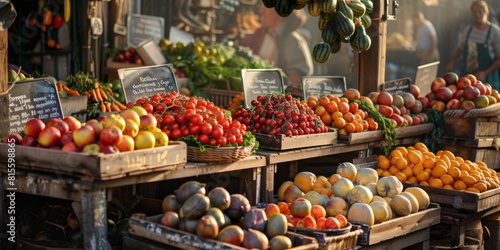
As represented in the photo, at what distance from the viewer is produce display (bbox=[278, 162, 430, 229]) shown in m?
4.58

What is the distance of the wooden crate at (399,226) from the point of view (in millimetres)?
4613

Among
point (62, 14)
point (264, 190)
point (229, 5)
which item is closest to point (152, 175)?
point (264, 190)

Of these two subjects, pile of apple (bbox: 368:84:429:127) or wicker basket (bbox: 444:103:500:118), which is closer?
pile of apple (bbox: 368:84:429:127)

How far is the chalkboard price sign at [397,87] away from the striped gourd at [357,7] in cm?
100

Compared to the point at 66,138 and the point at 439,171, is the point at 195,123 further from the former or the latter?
the point at 439,171

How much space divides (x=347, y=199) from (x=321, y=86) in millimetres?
2460

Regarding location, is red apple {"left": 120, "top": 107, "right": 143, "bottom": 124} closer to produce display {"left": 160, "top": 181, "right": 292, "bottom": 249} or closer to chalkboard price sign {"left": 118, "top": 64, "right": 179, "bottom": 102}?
produce display {"left": 160, "top": 181, "right": 292, "bottom": 249}

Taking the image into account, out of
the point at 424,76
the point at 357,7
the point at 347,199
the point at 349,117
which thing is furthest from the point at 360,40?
the point at 347,199

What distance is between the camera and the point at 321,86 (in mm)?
7301

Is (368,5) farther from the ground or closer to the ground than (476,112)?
farther from the ground

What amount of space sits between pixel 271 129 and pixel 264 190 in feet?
1.75

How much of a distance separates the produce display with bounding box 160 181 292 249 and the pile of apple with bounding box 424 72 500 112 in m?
3.54

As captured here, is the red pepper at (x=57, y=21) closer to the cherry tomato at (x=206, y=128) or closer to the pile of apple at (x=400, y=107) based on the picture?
the pile of apple at (x=400, y=107)

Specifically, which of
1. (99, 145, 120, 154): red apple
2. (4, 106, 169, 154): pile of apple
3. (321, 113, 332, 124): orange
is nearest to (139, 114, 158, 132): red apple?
(4, 106, 169, 154): pile of apple
